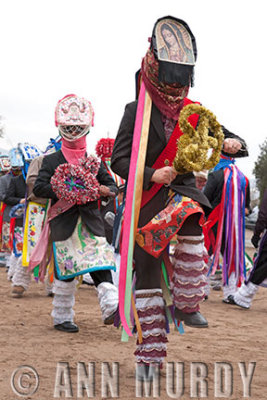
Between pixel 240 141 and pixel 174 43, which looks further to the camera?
pixel 240 141

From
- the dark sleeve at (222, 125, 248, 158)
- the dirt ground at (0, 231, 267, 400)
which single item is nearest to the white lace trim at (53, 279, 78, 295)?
the dirt ground at (0, 231, 267, 400)

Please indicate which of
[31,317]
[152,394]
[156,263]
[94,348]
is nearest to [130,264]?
[156,263]

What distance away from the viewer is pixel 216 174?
8234 mm

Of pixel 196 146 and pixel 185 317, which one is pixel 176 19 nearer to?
pixel 196 146

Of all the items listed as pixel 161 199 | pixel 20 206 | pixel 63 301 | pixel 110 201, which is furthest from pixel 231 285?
pixel 161 199

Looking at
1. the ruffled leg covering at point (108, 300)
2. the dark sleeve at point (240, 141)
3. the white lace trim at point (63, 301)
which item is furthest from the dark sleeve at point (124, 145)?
the white lace trim at point (63, 301)

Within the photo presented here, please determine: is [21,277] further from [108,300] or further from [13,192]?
[108,300]

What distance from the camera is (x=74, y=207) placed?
5266 millimetres

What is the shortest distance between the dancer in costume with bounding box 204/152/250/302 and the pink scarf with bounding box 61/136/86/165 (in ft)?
10.0

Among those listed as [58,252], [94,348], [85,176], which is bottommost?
[94,348]

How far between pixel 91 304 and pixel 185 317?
13.2ft

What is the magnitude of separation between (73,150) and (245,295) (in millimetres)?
3544

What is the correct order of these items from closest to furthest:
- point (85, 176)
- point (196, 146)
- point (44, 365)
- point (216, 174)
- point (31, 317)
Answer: point (196, 146) → point (44, 365) → point (85, 176) → point (31, 317) → point (216, 174)

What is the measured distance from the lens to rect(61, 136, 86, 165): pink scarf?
5.45 metres
